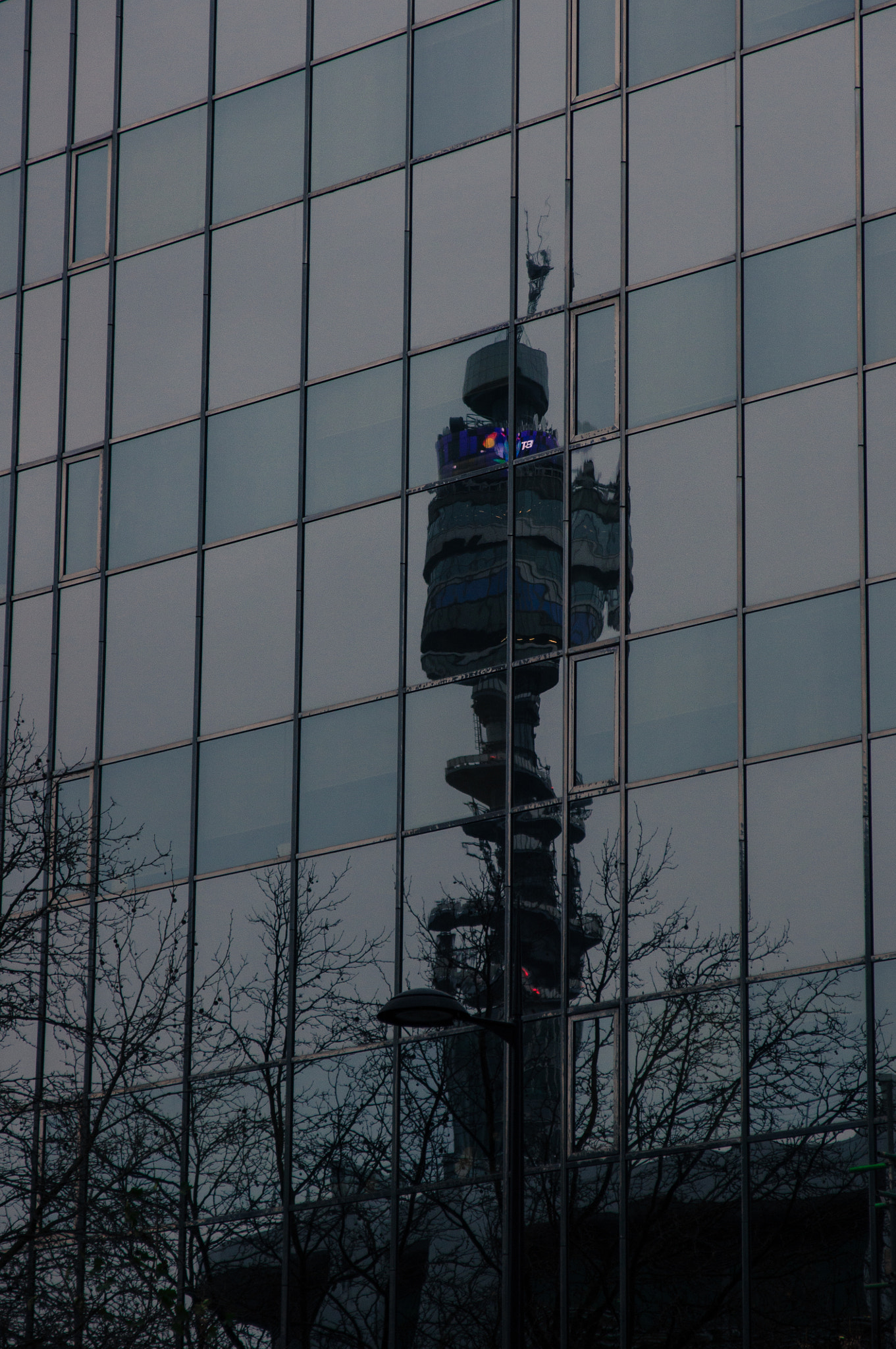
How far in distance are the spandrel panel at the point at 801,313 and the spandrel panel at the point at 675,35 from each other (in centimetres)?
294

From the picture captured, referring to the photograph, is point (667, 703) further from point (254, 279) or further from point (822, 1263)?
point (254, 279)

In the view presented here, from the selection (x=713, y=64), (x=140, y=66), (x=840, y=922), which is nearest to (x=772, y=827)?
(x=840, y=922)

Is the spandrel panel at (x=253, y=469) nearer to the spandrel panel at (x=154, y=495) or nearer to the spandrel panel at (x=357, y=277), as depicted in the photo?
the spandrel panel at (x=154, y=495)

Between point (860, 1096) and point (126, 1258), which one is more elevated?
point (860, 1096)

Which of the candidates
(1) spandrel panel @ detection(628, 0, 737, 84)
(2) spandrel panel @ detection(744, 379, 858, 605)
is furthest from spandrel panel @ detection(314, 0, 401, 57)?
(2) spandrel panel @ detection(744, 379, 858, 605)

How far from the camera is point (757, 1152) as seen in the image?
70.1 feet

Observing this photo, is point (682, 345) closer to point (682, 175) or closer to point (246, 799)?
point (682, 175)

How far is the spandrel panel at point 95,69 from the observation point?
101 ft

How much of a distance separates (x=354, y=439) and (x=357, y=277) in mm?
2195

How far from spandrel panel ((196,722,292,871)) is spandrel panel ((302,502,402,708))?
0.78 metres

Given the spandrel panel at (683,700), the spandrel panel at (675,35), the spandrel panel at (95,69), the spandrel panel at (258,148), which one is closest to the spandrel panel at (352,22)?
the spandrel panel at (258,148)

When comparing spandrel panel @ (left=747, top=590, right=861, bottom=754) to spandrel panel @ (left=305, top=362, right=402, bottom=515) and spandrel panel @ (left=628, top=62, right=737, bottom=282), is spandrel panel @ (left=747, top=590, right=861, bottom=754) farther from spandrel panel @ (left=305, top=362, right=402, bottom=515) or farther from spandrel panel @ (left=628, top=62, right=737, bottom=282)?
spandrel panel @ (left=305, top=362, right=402, bottom=515)

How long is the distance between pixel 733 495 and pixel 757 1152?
712 centimetres

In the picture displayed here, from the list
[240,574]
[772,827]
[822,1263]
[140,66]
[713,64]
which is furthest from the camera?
[140,66]
